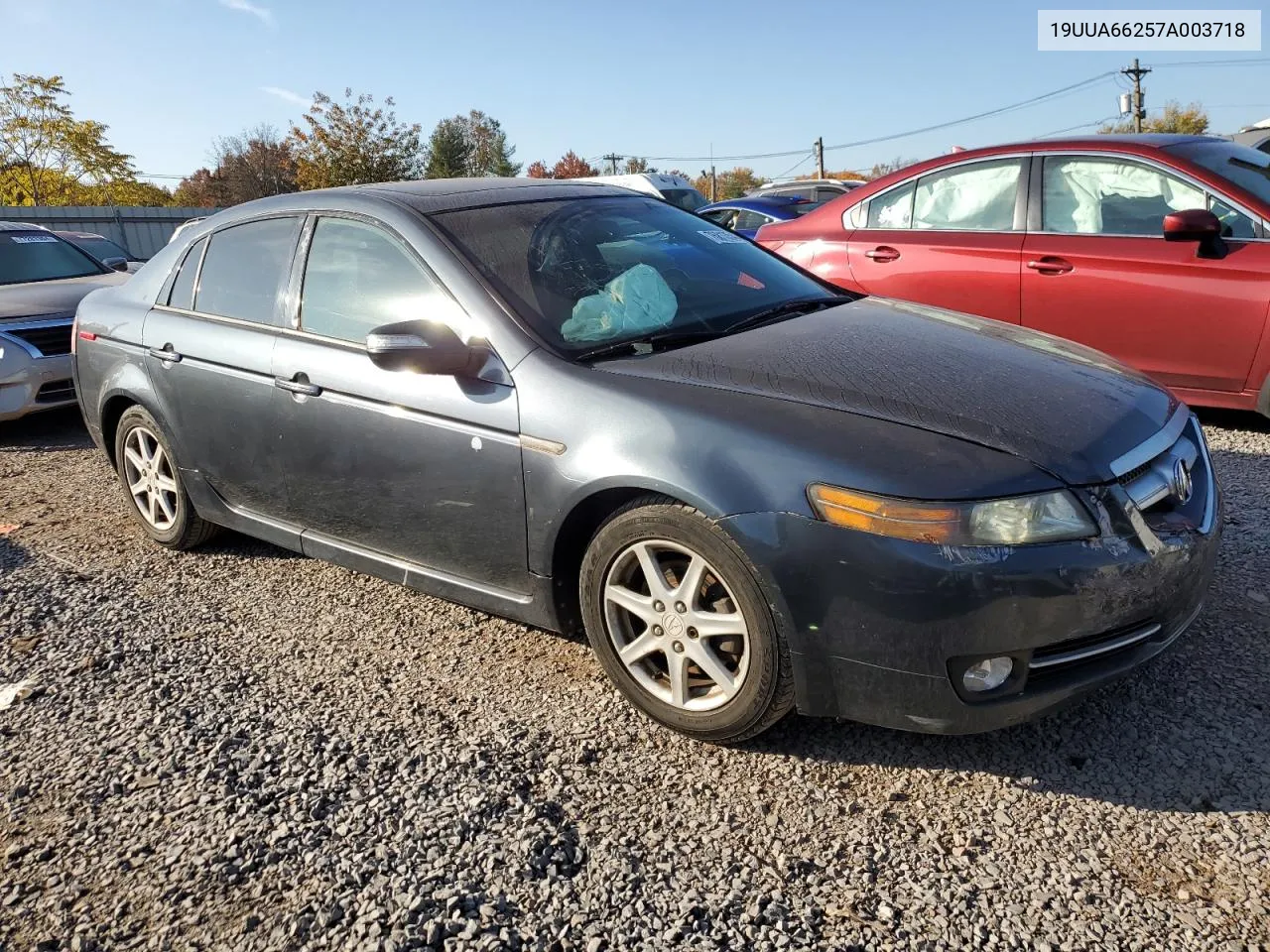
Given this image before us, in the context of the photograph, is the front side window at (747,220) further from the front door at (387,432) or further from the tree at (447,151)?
the tree at (447,151)

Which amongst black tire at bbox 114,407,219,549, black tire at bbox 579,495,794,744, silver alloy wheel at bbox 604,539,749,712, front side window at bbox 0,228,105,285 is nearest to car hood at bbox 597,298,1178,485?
black tire at bbox 579,495,794,744

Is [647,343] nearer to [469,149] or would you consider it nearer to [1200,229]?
[1200,229]

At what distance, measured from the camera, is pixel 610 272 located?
327 cm

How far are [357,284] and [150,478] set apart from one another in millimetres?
1806

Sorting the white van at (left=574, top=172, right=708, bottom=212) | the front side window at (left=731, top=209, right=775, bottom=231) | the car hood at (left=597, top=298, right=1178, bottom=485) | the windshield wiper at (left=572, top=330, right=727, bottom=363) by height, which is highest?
the white van at (left=574, top=172, right=708, bottom=212)

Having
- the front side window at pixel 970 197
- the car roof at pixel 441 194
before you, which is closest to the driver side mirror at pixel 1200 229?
the front side window at pixel 970 197

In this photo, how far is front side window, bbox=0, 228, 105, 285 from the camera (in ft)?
26.1

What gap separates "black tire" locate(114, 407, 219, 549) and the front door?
95 centimetres

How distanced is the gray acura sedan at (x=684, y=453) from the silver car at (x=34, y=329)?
3.39 m

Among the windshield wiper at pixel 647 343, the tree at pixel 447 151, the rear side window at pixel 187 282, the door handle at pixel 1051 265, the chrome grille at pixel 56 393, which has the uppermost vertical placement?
the tree at pixel 447 151

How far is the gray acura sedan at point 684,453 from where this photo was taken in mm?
2283

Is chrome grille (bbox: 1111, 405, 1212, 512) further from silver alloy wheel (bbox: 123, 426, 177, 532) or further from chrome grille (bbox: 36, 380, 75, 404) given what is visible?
chrome grille (bbox: 36, 380, 75, 404)

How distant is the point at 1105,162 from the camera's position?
513cm

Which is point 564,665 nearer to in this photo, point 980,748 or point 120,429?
point 980,748
